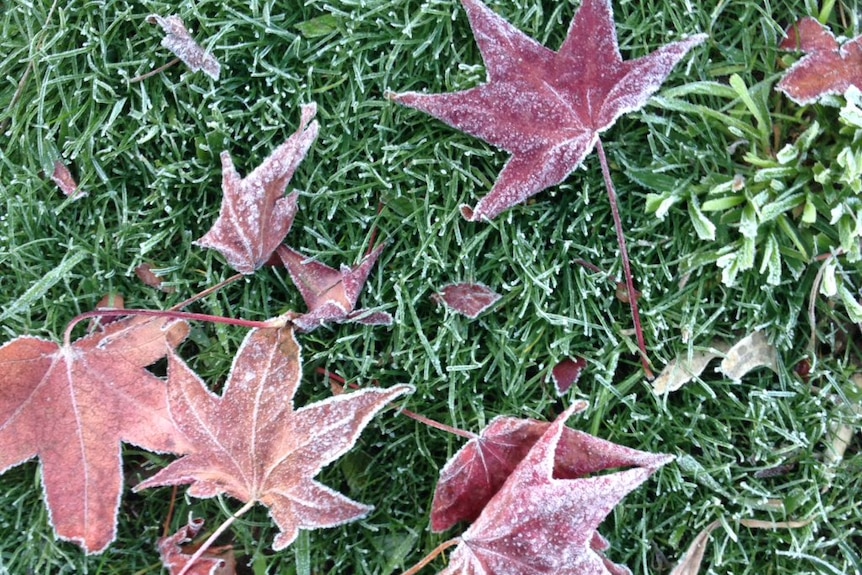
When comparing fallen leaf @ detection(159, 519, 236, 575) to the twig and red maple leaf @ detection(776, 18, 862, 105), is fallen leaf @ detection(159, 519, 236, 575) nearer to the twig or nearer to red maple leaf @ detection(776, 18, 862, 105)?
the twig

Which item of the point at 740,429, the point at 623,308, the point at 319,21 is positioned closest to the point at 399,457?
the point at 623,308

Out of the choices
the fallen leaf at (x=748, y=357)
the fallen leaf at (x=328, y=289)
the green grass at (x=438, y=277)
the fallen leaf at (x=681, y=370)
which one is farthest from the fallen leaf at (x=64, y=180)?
the fallen leaf at (x=748, y=357)

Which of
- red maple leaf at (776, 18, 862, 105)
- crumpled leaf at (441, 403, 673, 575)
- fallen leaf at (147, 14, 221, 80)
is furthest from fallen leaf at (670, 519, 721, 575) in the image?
fallen leaf at (147, 14, 221, 80)

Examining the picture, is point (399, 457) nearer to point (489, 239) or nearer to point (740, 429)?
point (489, 239)

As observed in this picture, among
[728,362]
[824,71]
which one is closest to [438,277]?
[728,362]

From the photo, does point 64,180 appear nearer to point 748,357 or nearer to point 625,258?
point 625,258

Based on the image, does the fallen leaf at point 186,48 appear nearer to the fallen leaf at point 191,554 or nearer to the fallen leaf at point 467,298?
the fallen leaf at point 467,298
